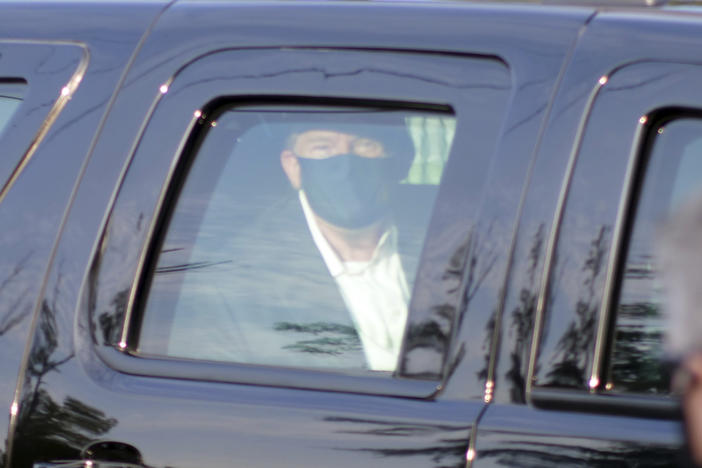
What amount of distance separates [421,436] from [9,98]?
1109 millimetres

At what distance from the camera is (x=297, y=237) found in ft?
7.52

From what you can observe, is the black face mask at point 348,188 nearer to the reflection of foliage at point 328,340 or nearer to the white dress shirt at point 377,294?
the white dress shirt at point 377,294

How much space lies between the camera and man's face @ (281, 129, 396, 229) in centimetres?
227

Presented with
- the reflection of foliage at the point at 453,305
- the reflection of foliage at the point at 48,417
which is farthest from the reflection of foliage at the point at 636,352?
the reflection of foliage at the point at 48,417

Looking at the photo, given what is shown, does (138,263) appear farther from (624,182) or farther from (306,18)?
(624,182)

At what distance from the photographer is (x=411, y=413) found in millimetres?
1993

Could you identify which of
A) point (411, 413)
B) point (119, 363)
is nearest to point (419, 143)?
point (411, 413)

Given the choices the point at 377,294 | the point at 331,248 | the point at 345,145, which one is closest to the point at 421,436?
the point at 377,294

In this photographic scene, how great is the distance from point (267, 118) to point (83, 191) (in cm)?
36

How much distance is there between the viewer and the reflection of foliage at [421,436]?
1.95 meters

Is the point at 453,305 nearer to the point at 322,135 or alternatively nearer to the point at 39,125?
the point at 322,135

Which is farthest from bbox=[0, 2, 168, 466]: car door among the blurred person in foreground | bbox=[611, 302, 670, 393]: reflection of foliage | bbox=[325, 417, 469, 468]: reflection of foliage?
the blurred person in foreground

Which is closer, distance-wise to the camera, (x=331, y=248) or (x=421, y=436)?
(x=421, y=436)

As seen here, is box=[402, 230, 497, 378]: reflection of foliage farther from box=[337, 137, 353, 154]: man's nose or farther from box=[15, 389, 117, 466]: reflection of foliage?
box=[15, 389, 117, 466]: reflection of foliage
